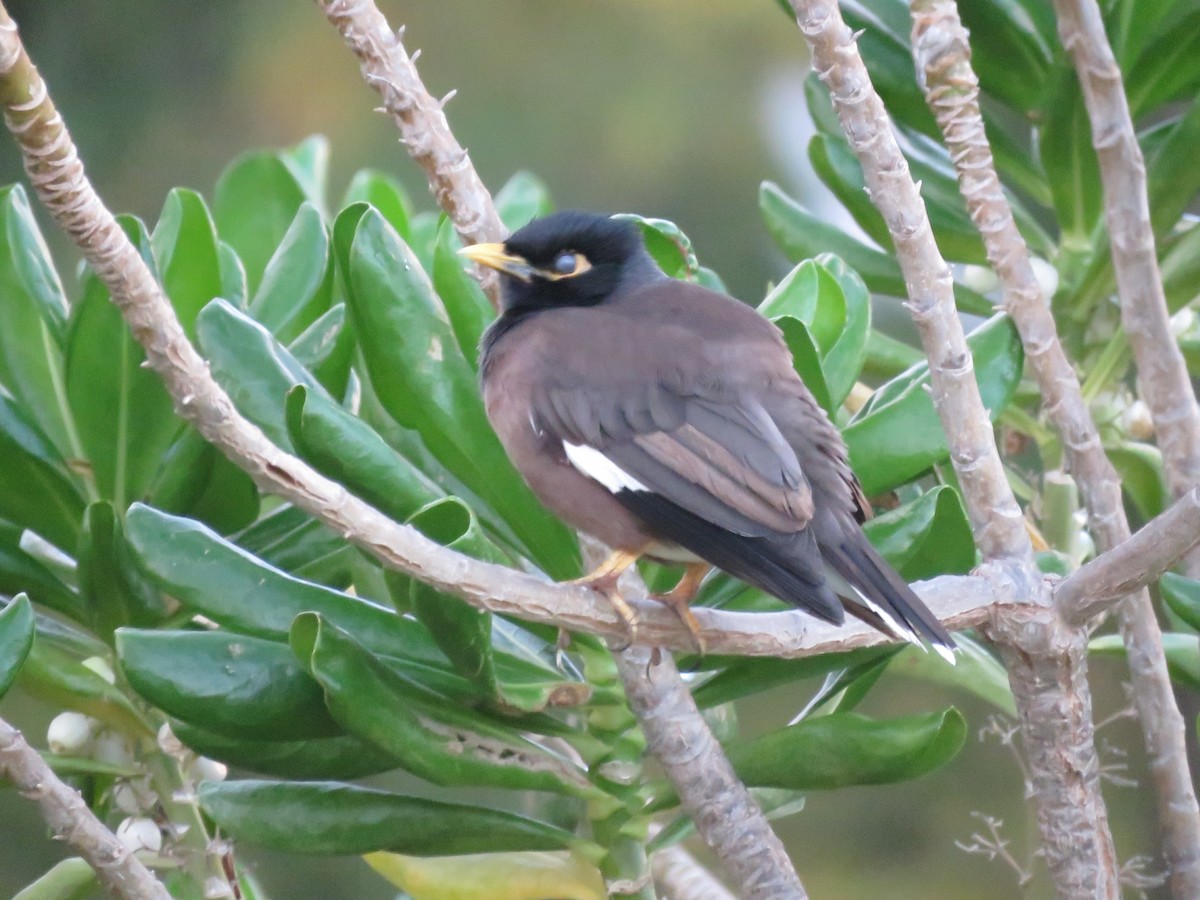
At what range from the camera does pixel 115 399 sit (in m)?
2.04

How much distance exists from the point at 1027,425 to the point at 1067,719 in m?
0.81

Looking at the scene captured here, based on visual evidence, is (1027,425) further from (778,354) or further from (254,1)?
(254,1)

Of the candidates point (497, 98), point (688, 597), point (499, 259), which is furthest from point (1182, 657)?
point (497, 98)

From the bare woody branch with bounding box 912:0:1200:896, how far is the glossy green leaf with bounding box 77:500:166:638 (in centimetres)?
111

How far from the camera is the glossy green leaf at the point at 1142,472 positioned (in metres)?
2.36

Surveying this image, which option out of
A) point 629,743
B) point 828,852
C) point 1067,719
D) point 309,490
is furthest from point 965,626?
point 828,852

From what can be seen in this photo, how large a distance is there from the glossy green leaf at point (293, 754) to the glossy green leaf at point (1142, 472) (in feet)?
4.13

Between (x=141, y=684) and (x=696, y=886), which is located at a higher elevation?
(x=141, y=684)

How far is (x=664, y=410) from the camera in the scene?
2.04 meters

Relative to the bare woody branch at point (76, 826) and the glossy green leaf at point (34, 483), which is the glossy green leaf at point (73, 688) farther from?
the bare woody branch at point (76, 826)

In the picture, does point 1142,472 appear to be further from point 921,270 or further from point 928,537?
point 921,270

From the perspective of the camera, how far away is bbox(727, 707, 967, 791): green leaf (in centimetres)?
170

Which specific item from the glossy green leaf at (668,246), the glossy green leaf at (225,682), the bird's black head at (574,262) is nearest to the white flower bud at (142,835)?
the glossy green leaf at (225,682)

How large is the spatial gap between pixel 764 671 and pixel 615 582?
214 millimetres
